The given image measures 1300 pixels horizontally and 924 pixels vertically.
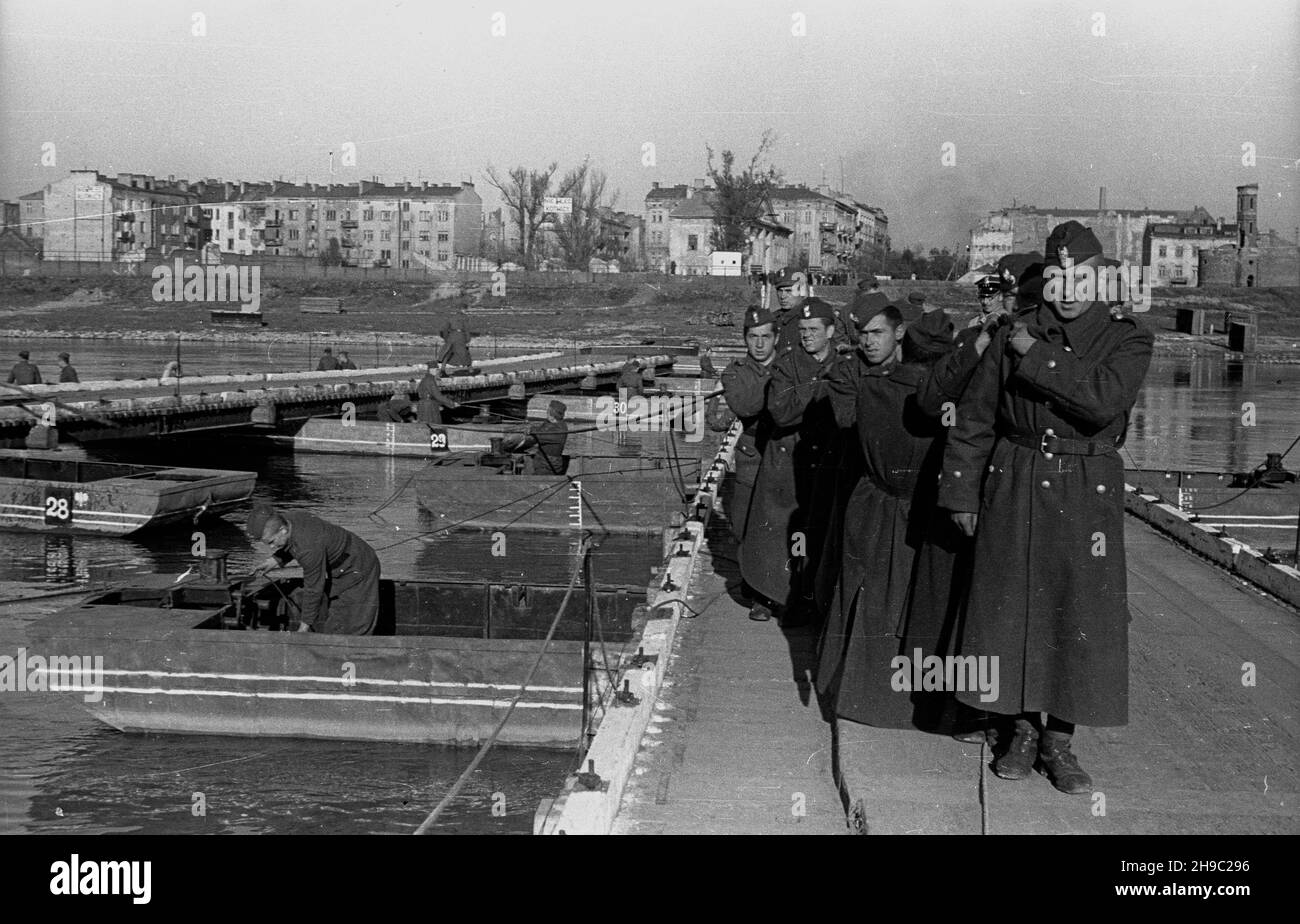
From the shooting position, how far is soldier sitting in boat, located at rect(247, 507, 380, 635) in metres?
11.0

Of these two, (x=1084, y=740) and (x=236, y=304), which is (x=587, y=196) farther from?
(x=1084, y=740)

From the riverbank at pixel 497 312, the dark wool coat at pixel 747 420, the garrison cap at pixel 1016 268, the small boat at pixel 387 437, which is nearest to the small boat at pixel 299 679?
the dark wool coat at pixel 747 420

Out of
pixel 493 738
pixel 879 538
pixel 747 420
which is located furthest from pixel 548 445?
pixel 493 738

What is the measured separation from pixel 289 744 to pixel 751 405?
15.9ft

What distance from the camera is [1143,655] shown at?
825 cm

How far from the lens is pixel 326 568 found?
11312mm

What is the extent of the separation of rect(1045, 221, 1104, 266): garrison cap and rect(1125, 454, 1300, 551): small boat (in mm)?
12230

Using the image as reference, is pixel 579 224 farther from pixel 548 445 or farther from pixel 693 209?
pixel 548 445

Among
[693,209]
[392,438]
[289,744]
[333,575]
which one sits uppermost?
[693,209]

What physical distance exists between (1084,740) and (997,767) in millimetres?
791

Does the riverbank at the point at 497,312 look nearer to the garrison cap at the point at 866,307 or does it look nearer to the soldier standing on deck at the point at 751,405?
the soldier standing on deck at the point at 751,405

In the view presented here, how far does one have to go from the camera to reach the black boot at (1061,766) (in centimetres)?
Answer: 582
